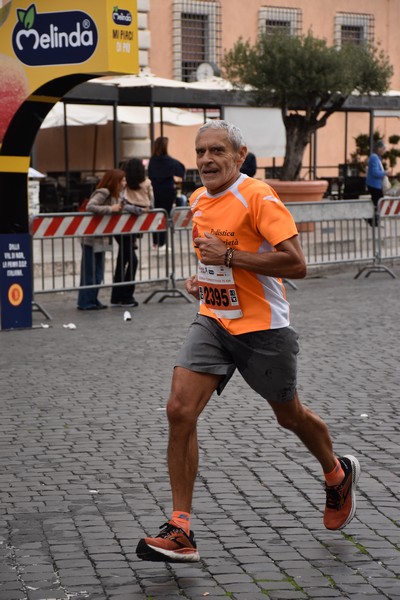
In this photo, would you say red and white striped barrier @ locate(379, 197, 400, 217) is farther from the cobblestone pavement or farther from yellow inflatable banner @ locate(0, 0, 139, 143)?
yellow inflatable banner @ locate(0, 0, 139, 143)

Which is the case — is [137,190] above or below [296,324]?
above

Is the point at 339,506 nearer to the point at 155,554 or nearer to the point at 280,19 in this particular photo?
the point at 155,554

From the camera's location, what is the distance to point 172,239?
1580 cm

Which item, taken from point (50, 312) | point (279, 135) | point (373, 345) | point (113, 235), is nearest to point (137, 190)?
point (113, 235)

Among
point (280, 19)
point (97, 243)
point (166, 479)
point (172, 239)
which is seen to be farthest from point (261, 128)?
point (166, 479)

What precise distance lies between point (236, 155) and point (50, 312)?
365 inches

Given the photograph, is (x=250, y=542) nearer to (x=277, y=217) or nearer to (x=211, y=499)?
(x=211, y=499)

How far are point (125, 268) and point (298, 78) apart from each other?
1140 cm

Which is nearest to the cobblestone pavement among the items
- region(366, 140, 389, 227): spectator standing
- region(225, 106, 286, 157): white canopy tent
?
region(366, 140, 389, 227): spectator standing

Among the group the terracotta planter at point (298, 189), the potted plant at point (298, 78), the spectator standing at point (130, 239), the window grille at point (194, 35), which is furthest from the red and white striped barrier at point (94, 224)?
the window grille at point (194, 35)

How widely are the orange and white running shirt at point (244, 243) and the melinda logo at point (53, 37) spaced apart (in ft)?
22.2

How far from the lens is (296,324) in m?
12.9

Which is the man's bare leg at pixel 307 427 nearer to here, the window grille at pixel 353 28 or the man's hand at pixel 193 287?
the man's hand at pixel 193 287

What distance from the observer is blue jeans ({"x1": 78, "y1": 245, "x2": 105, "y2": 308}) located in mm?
14547
